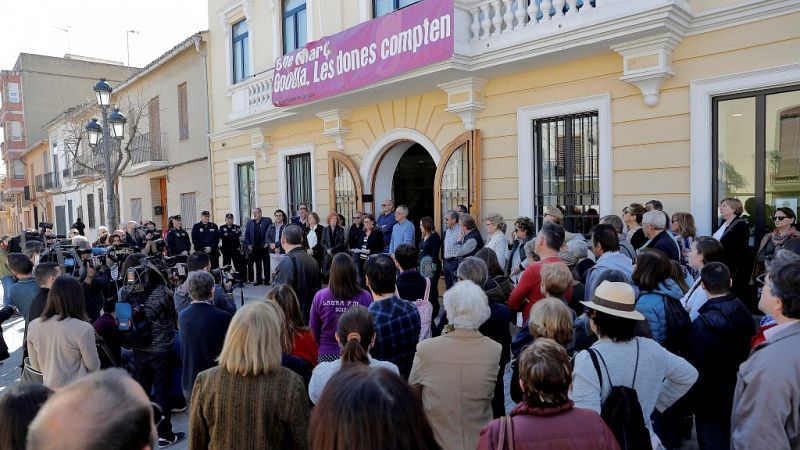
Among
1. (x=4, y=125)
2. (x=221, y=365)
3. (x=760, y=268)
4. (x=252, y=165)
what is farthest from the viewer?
(x=4, y=125)

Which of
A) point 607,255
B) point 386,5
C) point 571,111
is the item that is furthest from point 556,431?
point 386,5

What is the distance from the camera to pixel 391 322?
3.36m

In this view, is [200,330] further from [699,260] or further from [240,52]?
[240,52]

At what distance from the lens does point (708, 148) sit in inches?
259

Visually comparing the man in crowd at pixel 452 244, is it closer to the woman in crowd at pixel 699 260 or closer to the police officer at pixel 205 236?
the woman in crowd at pixel 699 260

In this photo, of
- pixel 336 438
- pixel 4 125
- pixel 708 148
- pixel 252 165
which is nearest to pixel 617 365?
pixel 336 438

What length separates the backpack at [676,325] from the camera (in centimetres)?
344

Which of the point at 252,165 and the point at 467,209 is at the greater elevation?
the point at 252,165

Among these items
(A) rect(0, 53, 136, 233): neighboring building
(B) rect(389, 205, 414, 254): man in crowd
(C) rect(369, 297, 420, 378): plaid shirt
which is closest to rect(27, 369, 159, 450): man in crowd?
(C) rect(369, 297, 420, 378): plaid shirt

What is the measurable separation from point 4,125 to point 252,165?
121 feet

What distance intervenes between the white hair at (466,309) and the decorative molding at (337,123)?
29.0 ft

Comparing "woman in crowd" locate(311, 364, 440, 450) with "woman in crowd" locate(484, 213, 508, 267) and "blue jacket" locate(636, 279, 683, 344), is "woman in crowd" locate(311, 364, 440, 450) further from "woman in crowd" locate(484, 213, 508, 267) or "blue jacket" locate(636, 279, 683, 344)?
"woman in crowd" locate(484, 213, 508, 267)

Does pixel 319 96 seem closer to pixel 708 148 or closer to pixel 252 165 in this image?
pixel 252 165

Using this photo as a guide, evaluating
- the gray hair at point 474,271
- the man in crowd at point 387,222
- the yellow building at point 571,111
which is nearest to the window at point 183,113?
the yellow building at point 571,111
